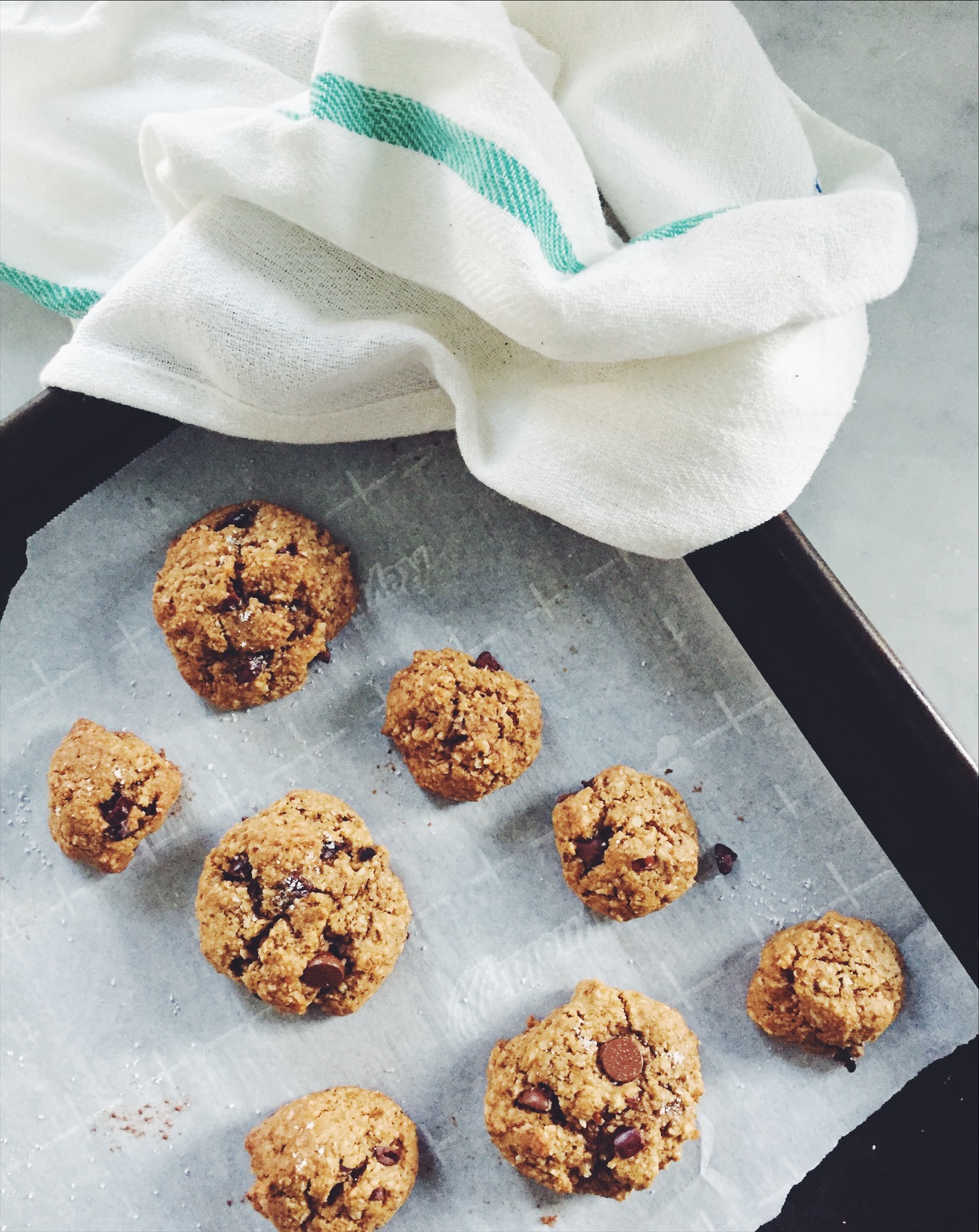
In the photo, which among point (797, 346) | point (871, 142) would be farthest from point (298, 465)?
point (871, 142)

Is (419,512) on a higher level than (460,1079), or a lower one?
higher

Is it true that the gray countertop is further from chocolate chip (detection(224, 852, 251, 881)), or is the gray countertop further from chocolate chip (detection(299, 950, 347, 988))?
chocolate chip (detection(299, 950, 347, 988))

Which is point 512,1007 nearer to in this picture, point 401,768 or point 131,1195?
point 401,768

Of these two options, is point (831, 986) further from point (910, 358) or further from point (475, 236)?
point (475, 236)

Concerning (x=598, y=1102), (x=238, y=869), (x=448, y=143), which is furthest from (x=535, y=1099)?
(x=448, y=143)

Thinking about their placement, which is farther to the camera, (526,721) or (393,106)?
(526,721)

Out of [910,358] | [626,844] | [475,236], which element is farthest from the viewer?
[910,358]

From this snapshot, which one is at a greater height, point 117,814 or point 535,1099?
point 117,814
